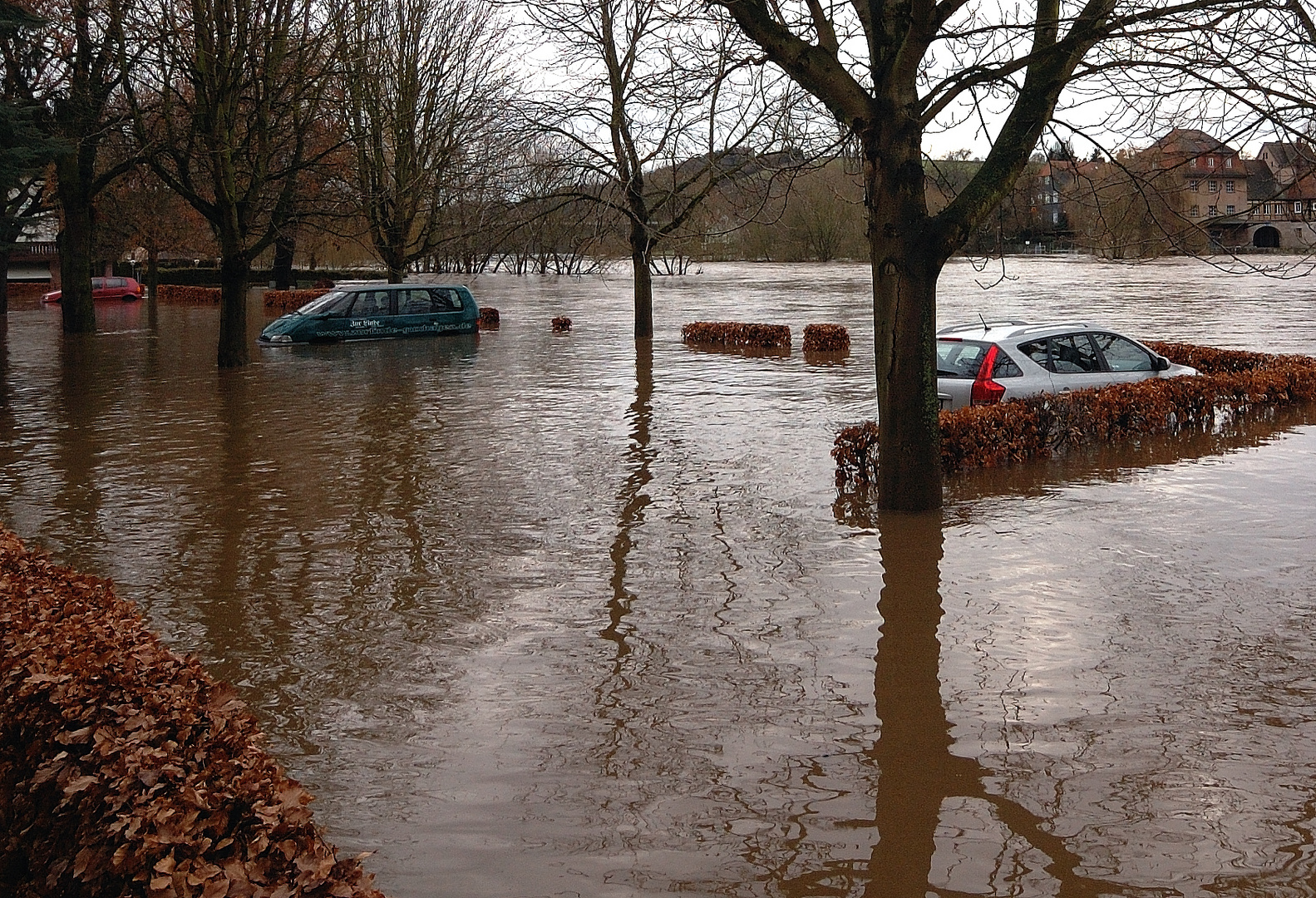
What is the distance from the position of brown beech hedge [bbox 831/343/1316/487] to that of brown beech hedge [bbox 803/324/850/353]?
10.6 m

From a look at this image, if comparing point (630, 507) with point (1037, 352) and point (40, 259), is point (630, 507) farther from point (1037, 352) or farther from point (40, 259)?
point (40, 259)

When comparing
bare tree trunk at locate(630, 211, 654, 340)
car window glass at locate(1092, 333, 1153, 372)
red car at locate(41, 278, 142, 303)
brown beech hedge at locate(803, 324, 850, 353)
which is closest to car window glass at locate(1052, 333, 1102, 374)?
car window glass at locate(1092, 333, 1153, 372)

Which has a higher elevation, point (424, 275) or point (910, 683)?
point (424, 275)

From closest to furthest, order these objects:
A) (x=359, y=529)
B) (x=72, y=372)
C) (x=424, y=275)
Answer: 1. (x=359, y=529)
2. (x=72, y=372)
3. (x=424, y=275)

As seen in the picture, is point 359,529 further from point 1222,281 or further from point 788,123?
point 1222,281

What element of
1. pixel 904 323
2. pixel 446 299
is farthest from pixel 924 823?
pixel 446 299

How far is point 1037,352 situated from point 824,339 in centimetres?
1227

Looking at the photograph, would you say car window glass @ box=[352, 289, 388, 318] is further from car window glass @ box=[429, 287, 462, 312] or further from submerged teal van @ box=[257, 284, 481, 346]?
car window glass @ box=[429, 287, 462, 312]

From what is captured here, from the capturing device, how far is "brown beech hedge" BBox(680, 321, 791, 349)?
2748cm

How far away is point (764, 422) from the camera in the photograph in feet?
51.7

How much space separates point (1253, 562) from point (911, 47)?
4585 mm

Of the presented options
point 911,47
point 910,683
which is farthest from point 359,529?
point 911,47

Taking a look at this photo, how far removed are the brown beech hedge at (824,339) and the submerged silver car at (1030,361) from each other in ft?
37.1

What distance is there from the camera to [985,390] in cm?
1326
